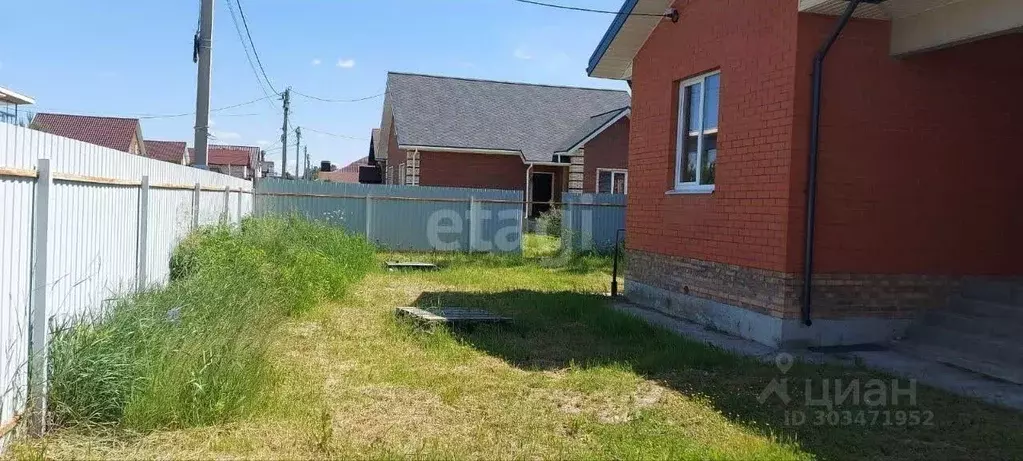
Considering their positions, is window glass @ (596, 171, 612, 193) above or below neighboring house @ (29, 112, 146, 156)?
below

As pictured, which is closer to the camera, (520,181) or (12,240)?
(12,240)

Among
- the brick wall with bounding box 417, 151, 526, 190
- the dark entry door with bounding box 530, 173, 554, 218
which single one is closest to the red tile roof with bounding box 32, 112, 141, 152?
the brick wall with bounding box 417, 151, 526, 190

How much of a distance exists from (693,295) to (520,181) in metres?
16.4

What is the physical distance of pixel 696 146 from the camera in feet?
31.1

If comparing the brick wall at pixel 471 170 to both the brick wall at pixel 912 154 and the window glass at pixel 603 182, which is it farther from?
the brick wall at pixel 912 154

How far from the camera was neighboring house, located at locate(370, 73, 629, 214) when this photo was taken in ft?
80.3

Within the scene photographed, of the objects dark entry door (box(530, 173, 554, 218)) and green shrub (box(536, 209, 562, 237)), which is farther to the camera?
dark entry door (box(530, 173, 554, 218))

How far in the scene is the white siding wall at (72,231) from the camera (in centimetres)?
390

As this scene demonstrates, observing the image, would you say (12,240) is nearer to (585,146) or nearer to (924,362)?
(924,362)

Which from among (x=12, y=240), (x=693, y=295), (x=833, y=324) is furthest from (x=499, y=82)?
(x=12, y=240)

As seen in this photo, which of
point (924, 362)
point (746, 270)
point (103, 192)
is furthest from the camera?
point (746, 270)

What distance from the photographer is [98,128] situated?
46062mm

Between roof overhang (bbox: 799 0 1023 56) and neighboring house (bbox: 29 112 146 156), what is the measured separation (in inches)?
1741

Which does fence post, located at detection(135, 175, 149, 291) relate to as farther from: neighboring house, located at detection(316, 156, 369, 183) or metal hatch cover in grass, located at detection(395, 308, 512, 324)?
neighboring house, located at detection(316, 156, 369, 183)
